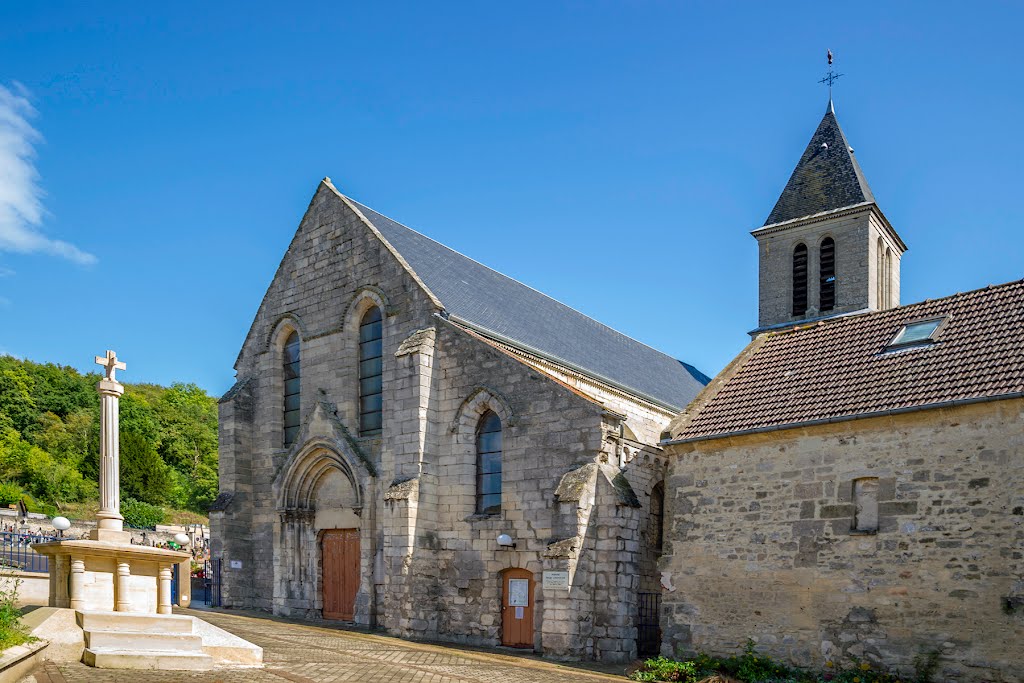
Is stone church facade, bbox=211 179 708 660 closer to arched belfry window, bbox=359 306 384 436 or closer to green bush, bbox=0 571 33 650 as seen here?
arched belfry window, bbox=359 306 384 436

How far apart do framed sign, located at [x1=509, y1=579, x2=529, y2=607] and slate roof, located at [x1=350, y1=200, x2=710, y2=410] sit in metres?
5.65

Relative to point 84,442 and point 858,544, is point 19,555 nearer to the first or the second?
point 858,544

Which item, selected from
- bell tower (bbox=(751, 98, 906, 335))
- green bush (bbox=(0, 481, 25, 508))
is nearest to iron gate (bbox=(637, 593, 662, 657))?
bell tower (bbox=(751, 98, 906, 335))

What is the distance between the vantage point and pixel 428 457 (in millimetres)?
18797

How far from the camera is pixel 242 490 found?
22812 millimetres

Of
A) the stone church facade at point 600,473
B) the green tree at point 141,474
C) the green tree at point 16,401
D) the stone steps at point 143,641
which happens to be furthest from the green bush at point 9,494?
the stone steps at point 143,641

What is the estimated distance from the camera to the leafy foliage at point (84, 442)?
45.2m

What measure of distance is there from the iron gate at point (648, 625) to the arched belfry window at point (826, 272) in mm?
15983

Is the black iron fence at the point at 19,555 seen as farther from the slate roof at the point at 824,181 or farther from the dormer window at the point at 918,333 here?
the slate roof at the point at 824,181

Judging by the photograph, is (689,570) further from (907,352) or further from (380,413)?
(380,413)

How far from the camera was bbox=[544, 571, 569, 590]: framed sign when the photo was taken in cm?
1557

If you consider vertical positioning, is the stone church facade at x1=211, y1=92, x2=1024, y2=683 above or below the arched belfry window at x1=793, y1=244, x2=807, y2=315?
below

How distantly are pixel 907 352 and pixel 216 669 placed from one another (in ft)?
37.1

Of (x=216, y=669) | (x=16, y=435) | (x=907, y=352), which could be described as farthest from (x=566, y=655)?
(x=16, y=435)
